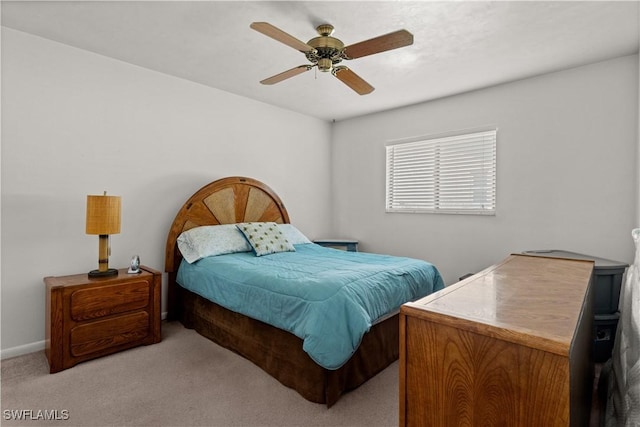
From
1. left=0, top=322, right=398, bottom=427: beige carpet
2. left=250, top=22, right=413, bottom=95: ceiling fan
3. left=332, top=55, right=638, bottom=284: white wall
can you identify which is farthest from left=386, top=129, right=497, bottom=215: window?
left=0, top=322, right=398, bottom=427: beige carpet

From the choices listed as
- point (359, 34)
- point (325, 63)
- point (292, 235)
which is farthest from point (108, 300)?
point (359, 34)

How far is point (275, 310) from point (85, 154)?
2.21 m

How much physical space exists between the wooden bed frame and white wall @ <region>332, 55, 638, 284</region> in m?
1.80

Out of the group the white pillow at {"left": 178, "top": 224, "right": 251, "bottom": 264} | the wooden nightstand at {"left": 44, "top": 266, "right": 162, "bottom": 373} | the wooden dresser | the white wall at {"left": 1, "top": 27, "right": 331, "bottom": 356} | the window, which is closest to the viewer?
Answer: the wooden dresser

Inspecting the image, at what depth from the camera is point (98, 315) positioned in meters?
2.41

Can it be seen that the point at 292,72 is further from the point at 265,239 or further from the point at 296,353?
the point at 296,353

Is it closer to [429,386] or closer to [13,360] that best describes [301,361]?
[429,386]

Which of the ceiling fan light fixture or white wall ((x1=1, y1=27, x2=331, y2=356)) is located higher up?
the ceiling fan light fixture

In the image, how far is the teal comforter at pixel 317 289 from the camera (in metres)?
1.87

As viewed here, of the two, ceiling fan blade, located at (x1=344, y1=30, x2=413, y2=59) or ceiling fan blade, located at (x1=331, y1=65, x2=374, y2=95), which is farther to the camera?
ceiling fan blade, located at (x1=331, y1=65, x2=374, y2=95)

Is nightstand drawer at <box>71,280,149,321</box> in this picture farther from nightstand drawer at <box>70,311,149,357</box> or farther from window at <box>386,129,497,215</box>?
window at <box>386,129,497,215</box>

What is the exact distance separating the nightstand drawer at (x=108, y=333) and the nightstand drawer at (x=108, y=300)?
0.07 meters

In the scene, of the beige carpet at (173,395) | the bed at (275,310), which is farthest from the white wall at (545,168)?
the beige carpet at (173,395)

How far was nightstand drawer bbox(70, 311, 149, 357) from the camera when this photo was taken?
2332 millimetres
